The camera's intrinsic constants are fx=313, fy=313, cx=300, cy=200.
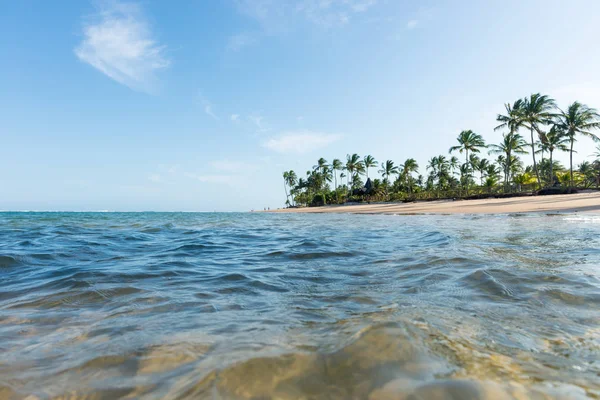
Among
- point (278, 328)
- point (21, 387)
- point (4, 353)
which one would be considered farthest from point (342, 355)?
point (4, 353)

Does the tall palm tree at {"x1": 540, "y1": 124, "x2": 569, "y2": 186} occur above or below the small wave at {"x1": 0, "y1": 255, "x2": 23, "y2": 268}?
above

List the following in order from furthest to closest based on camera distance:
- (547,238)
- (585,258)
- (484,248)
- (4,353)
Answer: (547,238) → (484,248) → (585,258) → (4,353)

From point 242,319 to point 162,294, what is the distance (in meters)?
1.40

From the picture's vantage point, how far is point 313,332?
229cm

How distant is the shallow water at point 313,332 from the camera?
1593 millimetres

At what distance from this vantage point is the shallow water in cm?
159

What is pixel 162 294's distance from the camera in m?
3.56

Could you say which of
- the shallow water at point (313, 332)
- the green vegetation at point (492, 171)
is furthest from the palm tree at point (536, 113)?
the shallow water at point (313, 332)

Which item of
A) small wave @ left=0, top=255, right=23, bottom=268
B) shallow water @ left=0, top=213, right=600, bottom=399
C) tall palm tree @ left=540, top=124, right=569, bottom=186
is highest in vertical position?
tall palm tree @ left=540, top=124, right=569, bottom=186

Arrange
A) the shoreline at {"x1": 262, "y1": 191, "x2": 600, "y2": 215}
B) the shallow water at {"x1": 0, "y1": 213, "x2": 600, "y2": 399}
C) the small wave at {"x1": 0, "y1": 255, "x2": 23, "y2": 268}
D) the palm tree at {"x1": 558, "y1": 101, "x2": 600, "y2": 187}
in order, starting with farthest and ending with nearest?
1. the palm tree at {"x1": 558, "y1": 101, "x2": 600, "y2": 187}
2. the shoreline at {"x1": 262, "y1": 191, "x2": 600, "y2": 215}
3. the small wave at {"x1": 0, "y1": 255, "x2": 23, "y2": 268}
4. the shallow water at {"x1": 0, "y1": 213, "x2": 600, "y2": 399}

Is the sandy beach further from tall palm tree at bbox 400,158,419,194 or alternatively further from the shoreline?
tall palm tree at bbox 400,158,419,194

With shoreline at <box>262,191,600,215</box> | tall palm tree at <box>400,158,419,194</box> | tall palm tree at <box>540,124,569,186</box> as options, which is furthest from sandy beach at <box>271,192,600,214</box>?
tall palm tree at <box>400,158,419,194</box>

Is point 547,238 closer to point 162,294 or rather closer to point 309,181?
point 162,294

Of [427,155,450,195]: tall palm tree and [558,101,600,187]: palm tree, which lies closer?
[558,101,600,187]: palm tree
